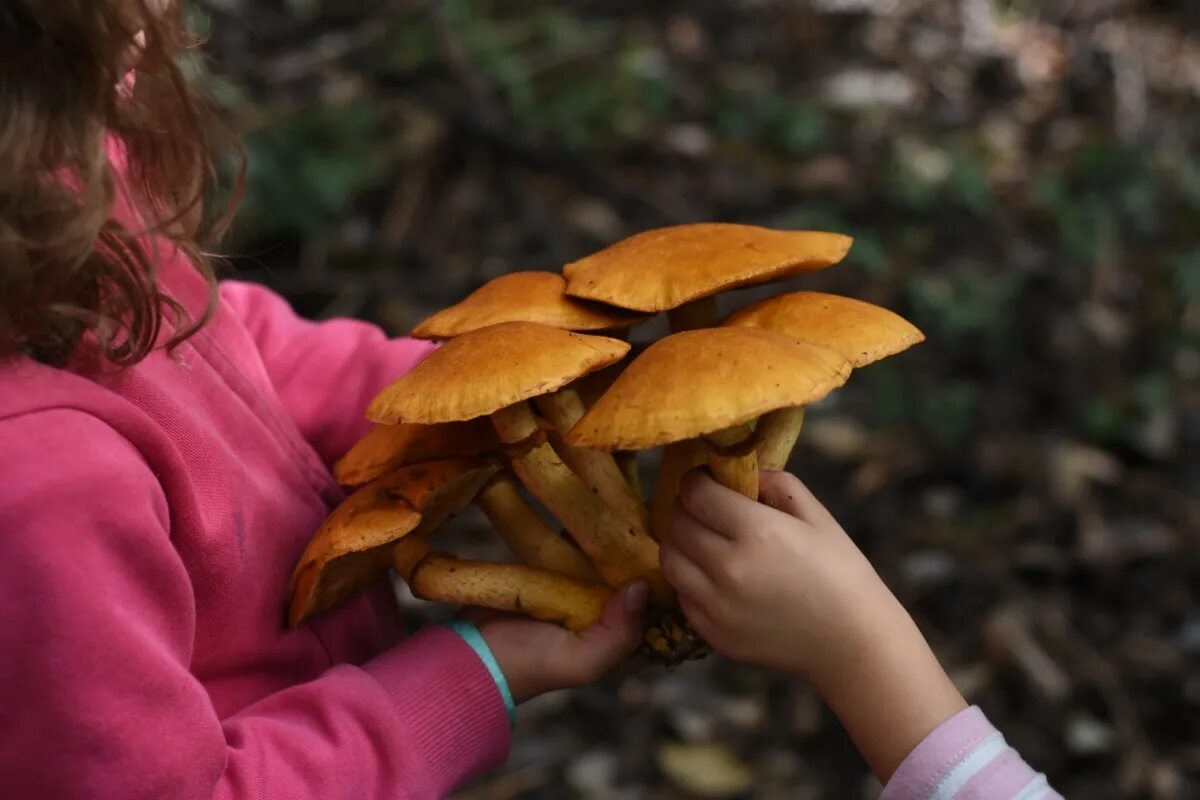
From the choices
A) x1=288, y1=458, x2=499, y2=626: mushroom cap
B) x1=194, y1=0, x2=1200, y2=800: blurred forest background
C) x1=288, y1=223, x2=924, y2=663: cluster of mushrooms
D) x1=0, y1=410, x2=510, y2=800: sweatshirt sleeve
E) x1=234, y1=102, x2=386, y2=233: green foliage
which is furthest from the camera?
x1=234, y1=102, x2=386, y2=233: green foliage

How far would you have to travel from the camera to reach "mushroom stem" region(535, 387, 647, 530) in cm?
109

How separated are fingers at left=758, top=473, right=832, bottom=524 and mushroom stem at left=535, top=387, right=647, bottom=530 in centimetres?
14

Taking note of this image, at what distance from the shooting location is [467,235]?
3.08 meters

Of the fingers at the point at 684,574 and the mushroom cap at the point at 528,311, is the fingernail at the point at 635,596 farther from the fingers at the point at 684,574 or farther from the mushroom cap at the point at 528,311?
the mushroom cap at the point at 528,311

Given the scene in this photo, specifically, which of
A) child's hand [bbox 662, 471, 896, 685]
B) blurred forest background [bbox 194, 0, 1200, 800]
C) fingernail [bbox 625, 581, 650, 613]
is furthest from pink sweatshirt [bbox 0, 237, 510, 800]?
blurred forest background [bbox 194, 0, 1200, 800]

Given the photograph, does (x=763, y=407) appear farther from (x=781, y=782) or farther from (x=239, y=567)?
(x=781, y=782)

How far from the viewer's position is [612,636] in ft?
3.69

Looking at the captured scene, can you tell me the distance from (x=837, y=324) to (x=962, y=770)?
1.42ft

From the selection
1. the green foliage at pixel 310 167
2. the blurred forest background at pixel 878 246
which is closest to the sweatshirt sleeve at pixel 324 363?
the blurred forest background at pixel 878 246

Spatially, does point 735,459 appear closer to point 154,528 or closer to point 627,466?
point 627,466

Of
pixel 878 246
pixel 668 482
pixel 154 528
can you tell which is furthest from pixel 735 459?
pixel 878 246

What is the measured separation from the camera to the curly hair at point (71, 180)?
83 cm

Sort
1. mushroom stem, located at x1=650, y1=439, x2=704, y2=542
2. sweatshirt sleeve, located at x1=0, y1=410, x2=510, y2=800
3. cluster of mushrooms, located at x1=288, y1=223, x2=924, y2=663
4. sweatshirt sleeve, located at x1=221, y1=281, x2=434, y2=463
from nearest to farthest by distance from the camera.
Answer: sweatshirt sleeve, located at x1=0, y1=410, x2=510, y2=800 < cluster of mushrooms, located at x1=288, y1=223, x2=924, y2=663 < mushroom stem, located at x1=650, y1=439, x2=704, y2=542 < sweatshirt sleeve, located at x1=221, y1=281, x2=434, y2=463

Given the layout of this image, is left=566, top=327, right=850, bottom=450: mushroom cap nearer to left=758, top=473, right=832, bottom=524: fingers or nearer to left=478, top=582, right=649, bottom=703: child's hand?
left=758, top=473, right=832, bottom=524: fingers
